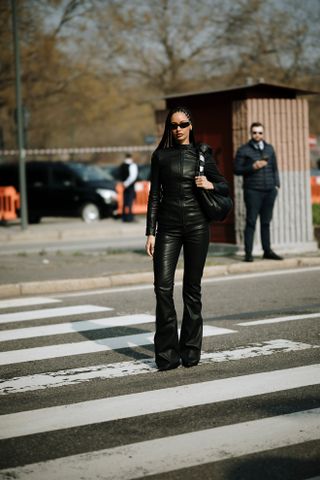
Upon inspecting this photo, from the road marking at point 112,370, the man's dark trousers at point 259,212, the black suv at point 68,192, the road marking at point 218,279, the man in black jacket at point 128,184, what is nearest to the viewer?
the road marking at point 112,370

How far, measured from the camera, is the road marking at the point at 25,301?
36.2 ft

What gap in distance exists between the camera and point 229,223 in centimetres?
1541

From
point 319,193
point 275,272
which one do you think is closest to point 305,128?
point 275,272

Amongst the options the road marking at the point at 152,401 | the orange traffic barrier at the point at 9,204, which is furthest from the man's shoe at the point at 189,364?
the orange traffic barrier at the point at 9,204

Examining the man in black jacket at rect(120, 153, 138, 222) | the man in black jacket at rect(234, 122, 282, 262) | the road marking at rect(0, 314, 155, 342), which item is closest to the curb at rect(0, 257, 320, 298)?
the man in black jacket at rect(234, 122, 282, 262)

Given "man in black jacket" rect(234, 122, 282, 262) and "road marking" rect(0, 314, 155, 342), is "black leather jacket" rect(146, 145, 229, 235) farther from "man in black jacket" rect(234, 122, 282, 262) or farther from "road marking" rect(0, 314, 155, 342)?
"man in black jacket" rect(234, 122, 282, 262)

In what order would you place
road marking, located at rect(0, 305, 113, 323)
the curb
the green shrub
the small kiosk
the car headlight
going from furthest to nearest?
the car headlight → the green shrub → the small kiosk → the curb → road marking, located at rect(0, 305, 113, 323)

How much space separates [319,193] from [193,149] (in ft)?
87.2

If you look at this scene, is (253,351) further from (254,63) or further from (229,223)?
(254,63)

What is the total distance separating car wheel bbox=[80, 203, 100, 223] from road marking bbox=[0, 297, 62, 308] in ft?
53.6

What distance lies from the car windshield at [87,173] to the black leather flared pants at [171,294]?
20891 mm

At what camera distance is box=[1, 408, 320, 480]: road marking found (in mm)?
4734

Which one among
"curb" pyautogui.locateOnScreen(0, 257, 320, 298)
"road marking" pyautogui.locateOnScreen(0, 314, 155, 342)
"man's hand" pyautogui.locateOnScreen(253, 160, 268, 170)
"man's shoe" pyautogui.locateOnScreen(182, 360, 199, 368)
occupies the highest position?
"man's hand" pyautogui.locateOnScreen(253, 160, 268, 170)

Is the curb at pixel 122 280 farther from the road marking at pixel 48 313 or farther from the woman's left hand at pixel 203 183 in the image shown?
the woman's left hand at pixel 203 183
